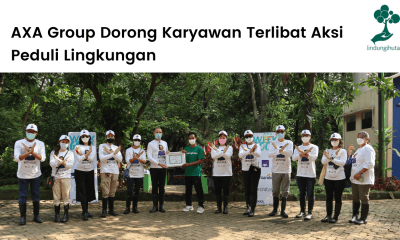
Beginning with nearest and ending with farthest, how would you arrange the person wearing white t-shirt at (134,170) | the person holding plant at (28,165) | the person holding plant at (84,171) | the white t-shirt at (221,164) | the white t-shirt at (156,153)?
the person holding plant at (28,165) < the person holding plant at (84,171) < the white t-shirt at (221,164) < the person wearing white t-shirt at (134,170) < the white t-shirt at (156,153)

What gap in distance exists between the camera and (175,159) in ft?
30.5

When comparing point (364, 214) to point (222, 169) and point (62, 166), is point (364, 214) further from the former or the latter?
point (62, 166)

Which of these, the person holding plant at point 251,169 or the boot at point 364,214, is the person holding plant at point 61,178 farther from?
the boot at point 364,214

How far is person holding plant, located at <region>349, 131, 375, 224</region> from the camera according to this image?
7571 mm

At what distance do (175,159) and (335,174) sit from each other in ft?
12.6

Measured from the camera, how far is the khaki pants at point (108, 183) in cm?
852

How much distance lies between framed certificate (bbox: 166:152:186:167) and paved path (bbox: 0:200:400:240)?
1.23 metres

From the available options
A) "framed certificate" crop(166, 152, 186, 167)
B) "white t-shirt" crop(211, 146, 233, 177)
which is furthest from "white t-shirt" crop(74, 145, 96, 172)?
"white t-shirt" crop(211, 146, 233, 177)

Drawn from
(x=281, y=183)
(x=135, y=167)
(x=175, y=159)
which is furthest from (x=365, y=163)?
(x=135, y=167)

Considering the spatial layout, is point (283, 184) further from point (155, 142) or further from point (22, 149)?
point (22, 149)

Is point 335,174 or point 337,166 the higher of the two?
point 337,166

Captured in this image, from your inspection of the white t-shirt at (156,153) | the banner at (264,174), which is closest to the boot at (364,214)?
the banner at (264,174)

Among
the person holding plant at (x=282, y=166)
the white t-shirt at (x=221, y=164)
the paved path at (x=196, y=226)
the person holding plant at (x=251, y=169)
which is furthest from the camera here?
the white t-shirt at (x=221, y=164)

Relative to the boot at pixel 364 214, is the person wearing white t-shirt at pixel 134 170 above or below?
above
